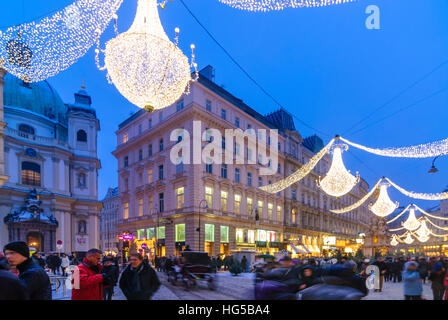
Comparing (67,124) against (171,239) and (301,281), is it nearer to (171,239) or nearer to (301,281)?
(171,239)

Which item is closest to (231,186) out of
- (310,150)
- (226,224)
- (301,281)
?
(226,224)

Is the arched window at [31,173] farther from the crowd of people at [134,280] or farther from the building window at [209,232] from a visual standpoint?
the crowd of people at [134,280]

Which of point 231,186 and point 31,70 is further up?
point 31,70

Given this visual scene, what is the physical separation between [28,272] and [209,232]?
3149cm

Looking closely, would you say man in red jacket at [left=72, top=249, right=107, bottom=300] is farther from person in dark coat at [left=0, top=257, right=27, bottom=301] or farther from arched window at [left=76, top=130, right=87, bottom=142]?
arched window at [left=76, top=130, right=87, bottom=142]

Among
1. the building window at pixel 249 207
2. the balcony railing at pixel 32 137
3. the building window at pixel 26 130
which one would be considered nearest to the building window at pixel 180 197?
the building window at pixel 249 207

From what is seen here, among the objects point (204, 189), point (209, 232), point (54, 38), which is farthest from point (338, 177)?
point (209, 232)

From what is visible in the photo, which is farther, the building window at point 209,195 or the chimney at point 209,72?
the chimney at point 209,72

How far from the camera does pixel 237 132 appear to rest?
37.8 metres

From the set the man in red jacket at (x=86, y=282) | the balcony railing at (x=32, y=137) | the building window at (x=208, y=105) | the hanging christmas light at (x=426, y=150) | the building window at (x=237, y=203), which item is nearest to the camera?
the man in red jacket at (x=86, y=282)

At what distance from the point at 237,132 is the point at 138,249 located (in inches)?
→ 826

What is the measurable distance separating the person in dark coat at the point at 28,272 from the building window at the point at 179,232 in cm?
3082

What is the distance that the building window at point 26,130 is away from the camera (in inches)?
1647

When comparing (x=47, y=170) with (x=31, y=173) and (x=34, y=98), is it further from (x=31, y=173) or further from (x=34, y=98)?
(x=34, y=98)
